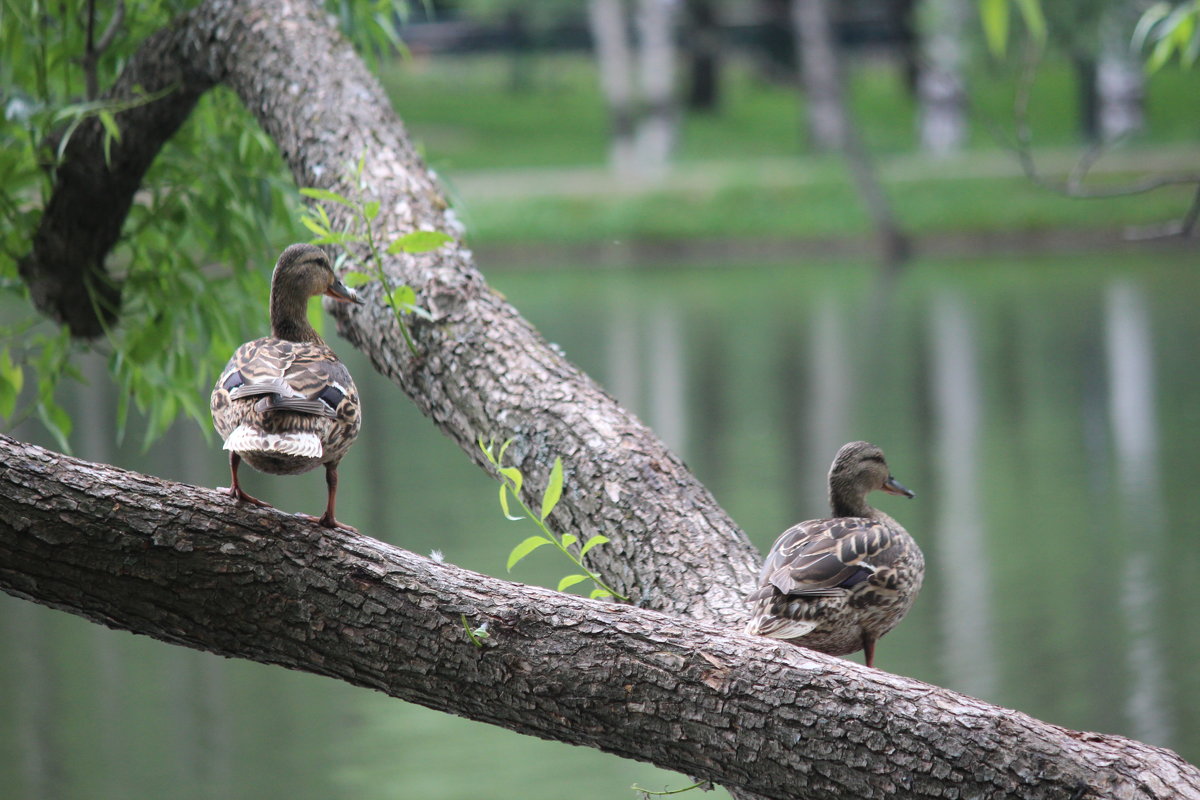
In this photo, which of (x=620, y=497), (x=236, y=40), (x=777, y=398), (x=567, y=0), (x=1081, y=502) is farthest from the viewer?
(x=567, y=0)

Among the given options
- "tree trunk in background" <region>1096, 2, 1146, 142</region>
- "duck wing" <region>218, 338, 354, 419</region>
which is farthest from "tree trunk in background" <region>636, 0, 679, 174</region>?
"duck wing" <region>218, 338, 354, 419</region>

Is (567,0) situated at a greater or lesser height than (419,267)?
greater

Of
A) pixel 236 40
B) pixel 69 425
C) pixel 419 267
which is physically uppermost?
pixel 236 40

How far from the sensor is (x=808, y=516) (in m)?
9.76

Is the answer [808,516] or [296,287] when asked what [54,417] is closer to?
[296,287]

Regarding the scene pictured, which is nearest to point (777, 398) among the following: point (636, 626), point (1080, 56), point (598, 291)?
point (598, 291)

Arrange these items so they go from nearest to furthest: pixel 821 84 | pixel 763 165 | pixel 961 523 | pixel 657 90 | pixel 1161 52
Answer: pixel 1161 52 → pixel 961 523 → pixel 821 84 → pixel 763 165 → pixel 657 90

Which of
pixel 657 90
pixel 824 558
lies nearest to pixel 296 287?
pixel 824 558

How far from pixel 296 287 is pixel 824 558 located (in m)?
1.29

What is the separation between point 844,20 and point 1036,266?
19.7 metres

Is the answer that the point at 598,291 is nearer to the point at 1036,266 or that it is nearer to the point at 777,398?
the point at 1036,266

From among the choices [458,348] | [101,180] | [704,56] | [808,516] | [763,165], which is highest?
[704,56]

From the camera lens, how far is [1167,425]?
12.5 metres

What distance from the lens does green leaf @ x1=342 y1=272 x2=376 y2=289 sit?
3119 millimetres
